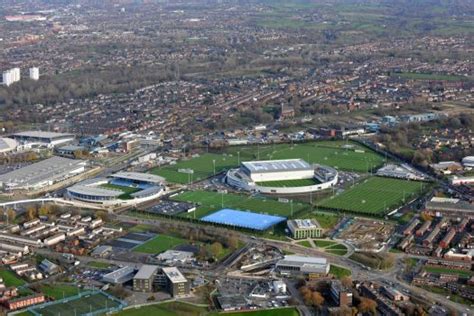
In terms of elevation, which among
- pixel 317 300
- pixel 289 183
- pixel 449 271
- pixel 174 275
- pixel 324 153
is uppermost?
pixel 174 275

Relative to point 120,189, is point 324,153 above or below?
below

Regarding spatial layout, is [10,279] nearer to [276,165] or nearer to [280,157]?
[276,165]

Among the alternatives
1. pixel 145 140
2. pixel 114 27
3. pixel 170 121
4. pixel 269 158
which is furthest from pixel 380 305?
pixel 114 27

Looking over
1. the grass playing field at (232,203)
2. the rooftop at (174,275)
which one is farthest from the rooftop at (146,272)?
the grass playing field at (232,203)

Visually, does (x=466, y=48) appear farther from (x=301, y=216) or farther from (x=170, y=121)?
(x=301, y=216)

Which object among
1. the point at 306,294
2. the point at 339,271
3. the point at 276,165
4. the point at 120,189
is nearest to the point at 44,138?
the point at 120,189

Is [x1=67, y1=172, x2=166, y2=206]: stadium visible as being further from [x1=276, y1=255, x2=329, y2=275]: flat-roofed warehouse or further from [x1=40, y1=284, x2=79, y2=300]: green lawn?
[x1=276, y1=255, x2=329, y2=275]: flat-roofed warehouse

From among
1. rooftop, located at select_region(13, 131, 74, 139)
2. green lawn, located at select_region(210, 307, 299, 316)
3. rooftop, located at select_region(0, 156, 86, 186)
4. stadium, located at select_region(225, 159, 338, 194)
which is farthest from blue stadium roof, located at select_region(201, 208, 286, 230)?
rooftop, located at select_region(13, 131, 74, 139)

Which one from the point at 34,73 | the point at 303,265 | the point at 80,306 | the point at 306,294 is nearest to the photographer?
the point at 80,306
